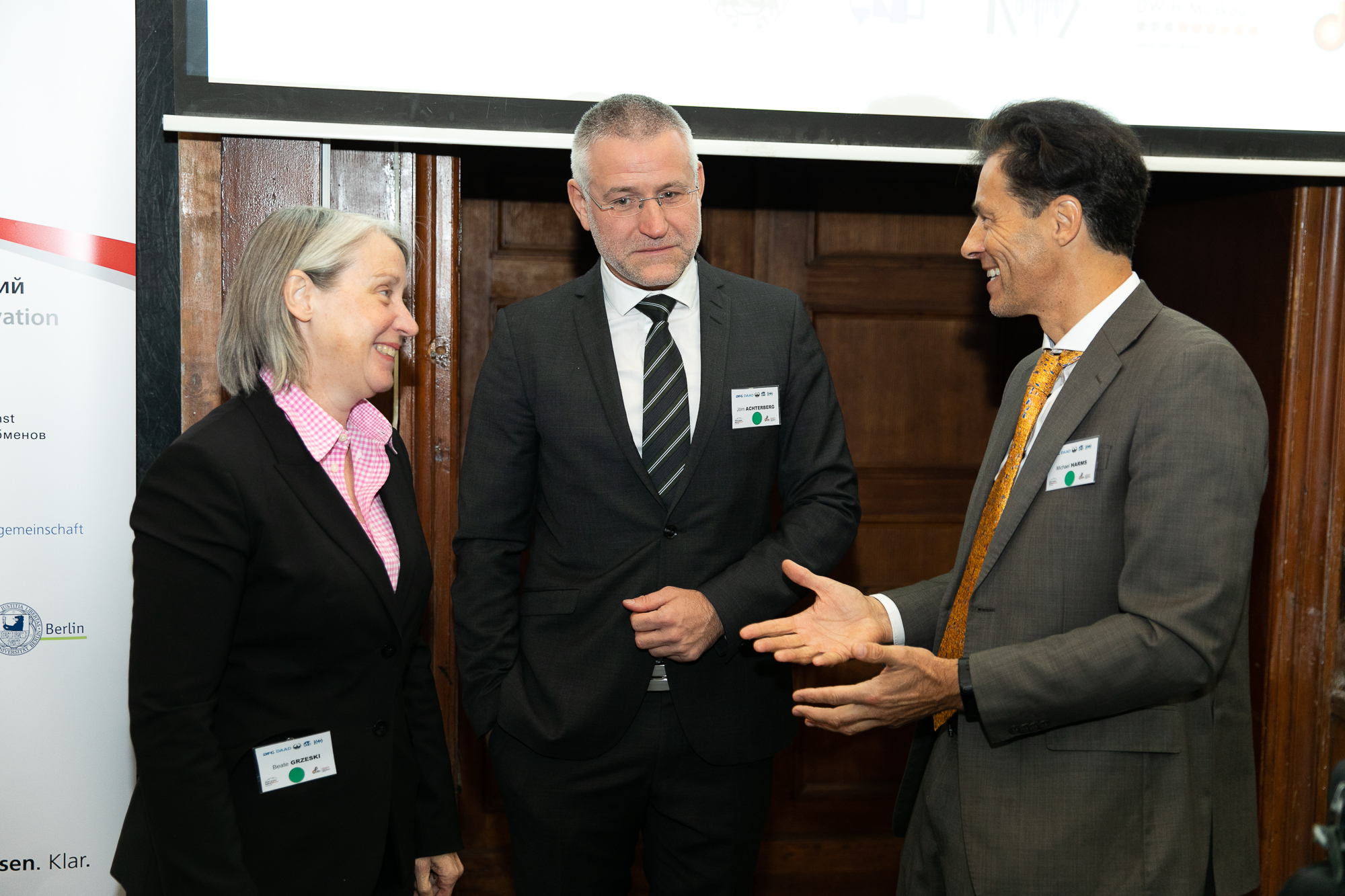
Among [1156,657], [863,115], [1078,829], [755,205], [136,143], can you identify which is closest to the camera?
[1156,657]

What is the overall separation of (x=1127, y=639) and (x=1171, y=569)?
11cm

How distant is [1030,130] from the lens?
5.20 feet

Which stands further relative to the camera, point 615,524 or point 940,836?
point 615,524

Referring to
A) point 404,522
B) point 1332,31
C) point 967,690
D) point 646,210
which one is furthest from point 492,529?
point 1332,31

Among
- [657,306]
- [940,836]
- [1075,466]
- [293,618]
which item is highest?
[657,306]

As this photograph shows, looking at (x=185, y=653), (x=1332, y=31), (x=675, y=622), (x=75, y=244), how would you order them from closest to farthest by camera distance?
(x=185, y=653) < (x=675, y=622) < (x=75, y=244) < (x=1332, y=31)

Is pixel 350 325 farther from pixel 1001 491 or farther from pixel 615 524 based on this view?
pixel 1001 491

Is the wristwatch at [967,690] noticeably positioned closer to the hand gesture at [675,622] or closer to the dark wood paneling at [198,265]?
the hand gesture at [675,622]

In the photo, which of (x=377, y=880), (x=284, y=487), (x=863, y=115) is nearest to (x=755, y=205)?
(x=863, y=115)

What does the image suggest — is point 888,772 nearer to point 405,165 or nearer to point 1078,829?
point 1078,829

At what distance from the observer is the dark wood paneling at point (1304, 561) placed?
247 cm

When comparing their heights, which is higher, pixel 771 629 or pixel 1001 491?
pixel 1001 491

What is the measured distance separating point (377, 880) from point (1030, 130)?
1.63 m

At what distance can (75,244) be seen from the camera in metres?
2.14
